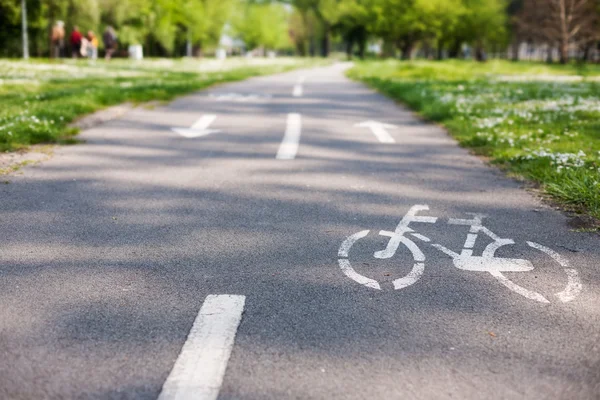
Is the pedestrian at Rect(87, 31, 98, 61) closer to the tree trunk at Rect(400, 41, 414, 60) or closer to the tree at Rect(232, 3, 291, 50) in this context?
the tree trunk at Rect(400, 41, 414, 60)

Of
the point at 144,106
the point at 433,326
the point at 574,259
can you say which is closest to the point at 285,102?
the point at 144,106

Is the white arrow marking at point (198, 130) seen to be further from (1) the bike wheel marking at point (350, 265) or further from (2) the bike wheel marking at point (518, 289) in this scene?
(2) the bike wheel marking at point (518, 289)

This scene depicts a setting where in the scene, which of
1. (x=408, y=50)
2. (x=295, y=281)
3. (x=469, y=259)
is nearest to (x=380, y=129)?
(x=469, y=259)

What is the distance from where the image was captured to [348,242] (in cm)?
479

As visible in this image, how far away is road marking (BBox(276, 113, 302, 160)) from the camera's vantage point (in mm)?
8484

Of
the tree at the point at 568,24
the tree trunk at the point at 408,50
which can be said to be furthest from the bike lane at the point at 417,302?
the tree trunk at the point at 408,50

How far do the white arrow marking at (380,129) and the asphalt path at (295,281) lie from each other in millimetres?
2223

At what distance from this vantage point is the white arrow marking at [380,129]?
10.2m

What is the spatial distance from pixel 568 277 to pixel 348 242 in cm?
156

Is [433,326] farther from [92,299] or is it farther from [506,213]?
[506,213]

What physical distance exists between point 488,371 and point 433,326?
509 millimetres

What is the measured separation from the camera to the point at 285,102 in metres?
15.8

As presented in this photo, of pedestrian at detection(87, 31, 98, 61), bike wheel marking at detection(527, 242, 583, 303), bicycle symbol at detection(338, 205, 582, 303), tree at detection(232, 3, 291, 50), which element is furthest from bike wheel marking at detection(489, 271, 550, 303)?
tree at detection(232, 3, 291, 50)

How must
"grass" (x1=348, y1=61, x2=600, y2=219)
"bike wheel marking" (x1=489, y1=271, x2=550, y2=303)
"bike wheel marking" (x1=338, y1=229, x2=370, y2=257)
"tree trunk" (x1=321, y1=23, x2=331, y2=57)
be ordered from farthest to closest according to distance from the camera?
"tree trunk" (x1=321, y1=23, x2=331, y2=57)
"grass" (x1=348, y1=61, x2=600, y2=219)
"bike wheel marking" (x1=338, y1=229, x2=370, y2=257)
"bike wheel marking" (x1=489, y1=271, x2=550, y2=303)
